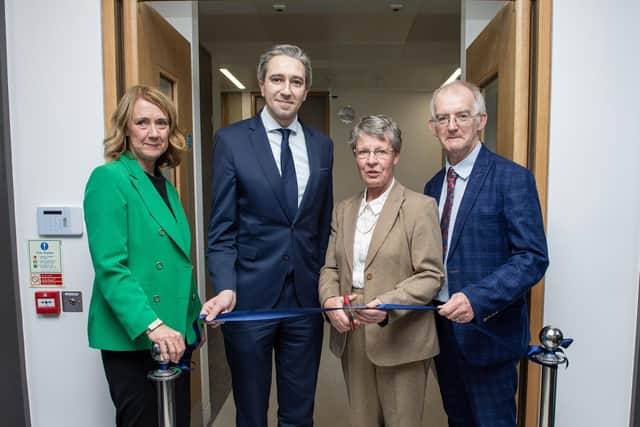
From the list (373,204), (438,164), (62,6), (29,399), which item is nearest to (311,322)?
(373,204)

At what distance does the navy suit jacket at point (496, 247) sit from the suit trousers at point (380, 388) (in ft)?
0.83

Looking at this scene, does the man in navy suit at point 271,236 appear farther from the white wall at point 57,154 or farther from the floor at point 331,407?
the floor at point 331,407

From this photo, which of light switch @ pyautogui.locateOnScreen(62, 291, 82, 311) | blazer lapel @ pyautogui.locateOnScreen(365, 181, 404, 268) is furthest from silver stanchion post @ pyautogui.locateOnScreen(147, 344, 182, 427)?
light switch @ pyautogui.locateOnScreen(62, 291, 82, 311)

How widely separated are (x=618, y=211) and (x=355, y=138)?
4.30 ft

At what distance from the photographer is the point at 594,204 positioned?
202 centimetres

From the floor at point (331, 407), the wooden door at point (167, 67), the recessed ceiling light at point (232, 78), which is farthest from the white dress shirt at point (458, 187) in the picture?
the recessed ceiling light at point (232, 78)

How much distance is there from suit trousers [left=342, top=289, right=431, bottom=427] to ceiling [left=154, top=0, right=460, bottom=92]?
10.5 ft

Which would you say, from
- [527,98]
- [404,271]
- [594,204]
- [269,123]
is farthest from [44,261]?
[594,204]

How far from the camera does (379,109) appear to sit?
8.30 meters

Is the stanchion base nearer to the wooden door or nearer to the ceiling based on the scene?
the wooden door

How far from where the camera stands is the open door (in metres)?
1.99

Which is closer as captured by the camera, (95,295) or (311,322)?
(95,295)

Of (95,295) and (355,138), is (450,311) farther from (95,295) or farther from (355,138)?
(95,295)

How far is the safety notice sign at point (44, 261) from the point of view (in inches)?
81.9
